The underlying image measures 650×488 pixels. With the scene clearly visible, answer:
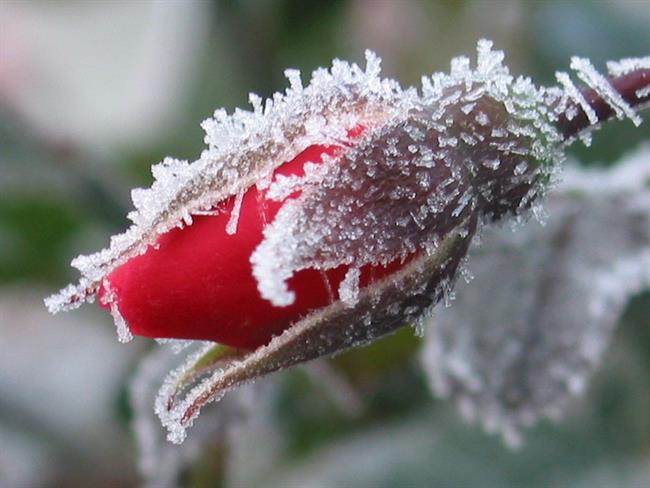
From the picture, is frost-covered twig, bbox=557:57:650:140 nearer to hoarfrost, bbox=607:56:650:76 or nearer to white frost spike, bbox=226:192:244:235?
hoarfrost, bbox=607:56:650:76

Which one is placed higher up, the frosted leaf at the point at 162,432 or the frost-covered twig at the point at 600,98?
the frosted leaf at the point at 162,432

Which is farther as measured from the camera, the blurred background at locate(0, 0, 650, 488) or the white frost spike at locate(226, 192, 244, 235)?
the blurred background at locate(0, 0, 650, 488)

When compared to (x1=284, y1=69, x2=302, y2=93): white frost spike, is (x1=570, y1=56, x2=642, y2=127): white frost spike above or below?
below

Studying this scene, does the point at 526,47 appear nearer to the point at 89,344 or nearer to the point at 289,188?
the point at 89,344

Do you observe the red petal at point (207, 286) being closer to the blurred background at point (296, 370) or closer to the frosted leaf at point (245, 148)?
the frosted leaf at point (245, 148)

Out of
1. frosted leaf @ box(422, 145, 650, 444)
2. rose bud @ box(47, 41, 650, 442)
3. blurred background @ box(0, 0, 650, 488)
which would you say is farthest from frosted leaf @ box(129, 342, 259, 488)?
rose bud @ box(47, 41, 650, 442)

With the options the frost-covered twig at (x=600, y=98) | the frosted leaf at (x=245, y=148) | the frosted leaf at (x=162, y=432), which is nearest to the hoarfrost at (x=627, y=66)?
the frost-covered twig at (x=600, y=98)

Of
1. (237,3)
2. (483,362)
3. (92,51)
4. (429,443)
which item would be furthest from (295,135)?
(92,51)
